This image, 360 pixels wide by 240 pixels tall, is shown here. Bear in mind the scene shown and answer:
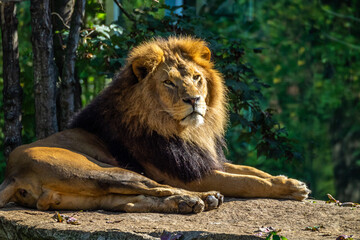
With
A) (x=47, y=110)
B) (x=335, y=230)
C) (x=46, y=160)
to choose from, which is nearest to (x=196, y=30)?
(x=47, y=110)

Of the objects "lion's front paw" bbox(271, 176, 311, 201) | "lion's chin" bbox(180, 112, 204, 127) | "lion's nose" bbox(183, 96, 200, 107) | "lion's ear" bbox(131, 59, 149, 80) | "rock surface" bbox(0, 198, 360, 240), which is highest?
"lion's ear" bbox(131, 59, 149, 80)

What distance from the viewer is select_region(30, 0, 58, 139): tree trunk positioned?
4898 millimetres

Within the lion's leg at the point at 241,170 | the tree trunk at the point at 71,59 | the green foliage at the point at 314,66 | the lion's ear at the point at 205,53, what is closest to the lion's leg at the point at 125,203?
the lion's leg at the point at 241,170

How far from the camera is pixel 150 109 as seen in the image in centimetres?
395

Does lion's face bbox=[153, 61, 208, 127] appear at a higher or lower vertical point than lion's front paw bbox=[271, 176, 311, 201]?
higher

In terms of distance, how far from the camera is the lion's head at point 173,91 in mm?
3834

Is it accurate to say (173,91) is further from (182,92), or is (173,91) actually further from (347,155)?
(347,155)

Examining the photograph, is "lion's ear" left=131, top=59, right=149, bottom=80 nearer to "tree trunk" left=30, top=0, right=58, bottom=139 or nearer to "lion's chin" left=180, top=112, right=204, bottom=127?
"lion's chin" left=180, top=112, right=204, bottom=127

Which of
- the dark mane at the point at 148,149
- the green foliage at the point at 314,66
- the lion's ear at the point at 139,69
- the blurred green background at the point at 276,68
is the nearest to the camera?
the dark mane at the point at 148,149

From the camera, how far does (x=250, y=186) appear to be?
3.93 meters

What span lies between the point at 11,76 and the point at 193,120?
2.03m

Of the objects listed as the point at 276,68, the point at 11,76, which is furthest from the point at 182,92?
the point at 276,68

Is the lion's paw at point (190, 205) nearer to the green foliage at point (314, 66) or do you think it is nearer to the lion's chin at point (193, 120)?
the lion's chin at point (193, 120)

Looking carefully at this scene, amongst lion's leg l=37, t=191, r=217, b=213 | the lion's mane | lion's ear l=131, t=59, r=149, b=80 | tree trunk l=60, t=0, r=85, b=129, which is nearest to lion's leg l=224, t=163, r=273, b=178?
the lion's mane
